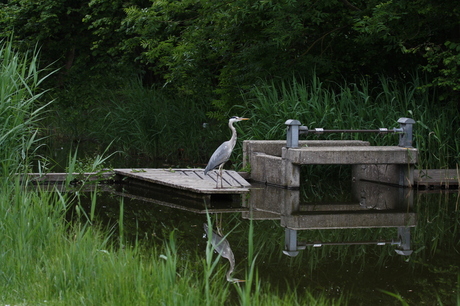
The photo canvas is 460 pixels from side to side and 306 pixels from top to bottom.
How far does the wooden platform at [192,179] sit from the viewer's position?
34.9ft

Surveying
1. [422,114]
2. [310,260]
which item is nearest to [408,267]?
[310,260]

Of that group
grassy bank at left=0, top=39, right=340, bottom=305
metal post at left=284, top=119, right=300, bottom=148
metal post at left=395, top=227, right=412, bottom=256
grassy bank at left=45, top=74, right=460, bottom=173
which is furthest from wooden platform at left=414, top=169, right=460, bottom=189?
grassy bank at left=0, top=39, right=340, bottom=305

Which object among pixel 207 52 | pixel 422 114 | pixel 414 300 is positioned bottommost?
pixel 414 300

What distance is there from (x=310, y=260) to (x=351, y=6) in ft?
29.3

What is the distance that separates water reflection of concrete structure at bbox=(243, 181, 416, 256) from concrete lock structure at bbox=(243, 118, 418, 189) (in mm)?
308

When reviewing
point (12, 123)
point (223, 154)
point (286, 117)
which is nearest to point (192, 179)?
point (223, 154)

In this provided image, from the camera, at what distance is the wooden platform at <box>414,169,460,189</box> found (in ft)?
39.3

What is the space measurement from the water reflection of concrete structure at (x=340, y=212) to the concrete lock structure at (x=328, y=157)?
31 cm

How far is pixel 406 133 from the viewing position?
12234 millimetres

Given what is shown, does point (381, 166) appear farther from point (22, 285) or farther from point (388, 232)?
point (22, 285)

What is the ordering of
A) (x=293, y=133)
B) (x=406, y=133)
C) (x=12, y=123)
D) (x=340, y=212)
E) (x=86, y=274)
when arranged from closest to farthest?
(x=86, y=274)
(x=12, y=123)
(x=340, y=212)
(x=293, y=133)
(x=406, y=133)

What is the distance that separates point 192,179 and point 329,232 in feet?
12.1

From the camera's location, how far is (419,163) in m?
12.4

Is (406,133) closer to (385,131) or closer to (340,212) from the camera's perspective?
(385,131)
